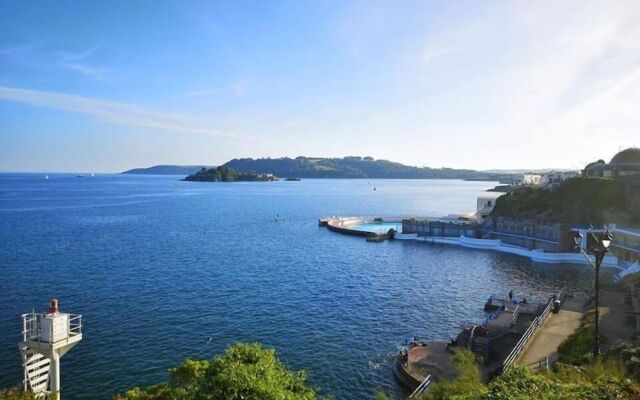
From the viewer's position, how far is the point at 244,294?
140 ft

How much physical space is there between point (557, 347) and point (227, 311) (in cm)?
2437

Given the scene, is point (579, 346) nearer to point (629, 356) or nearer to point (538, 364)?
point (538, 364)

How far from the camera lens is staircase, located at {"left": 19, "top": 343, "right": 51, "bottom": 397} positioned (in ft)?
64.8

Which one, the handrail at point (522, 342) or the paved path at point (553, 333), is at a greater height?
the handrail at point (522, 342)

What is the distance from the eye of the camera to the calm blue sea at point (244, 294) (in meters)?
27.8

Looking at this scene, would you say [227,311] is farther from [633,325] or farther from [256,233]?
[256,233]

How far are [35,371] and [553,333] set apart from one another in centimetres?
2864

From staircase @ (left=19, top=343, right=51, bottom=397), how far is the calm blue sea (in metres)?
2.82

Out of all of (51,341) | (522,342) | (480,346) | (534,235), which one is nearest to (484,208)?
(534,235)

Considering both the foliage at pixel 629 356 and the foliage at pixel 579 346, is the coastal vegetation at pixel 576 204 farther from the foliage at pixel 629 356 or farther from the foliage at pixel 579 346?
the foliage at pixel 629 356

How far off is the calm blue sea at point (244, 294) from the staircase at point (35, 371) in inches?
111

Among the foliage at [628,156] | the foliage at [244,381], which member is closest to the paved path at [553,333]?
the foliage at [244,381]

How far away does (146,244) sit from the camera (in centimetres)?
6944

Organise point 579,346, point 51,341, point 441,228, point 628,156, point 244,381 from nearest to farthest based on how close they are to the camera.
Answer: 1. point 244,381
2. point 51,341
3. point 579,346
4. point 441,228
5. point 628,156
